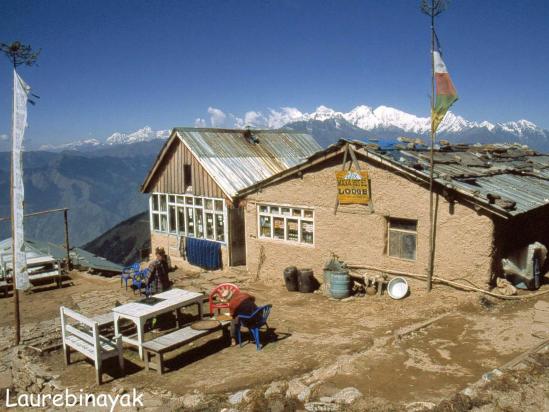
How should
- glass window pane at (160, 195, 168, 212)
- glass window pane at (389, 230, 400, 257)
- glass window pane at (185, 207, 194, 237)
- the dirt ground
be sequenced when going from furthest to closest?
glass window pane at (160, 195, 168, 212), glass window pane at (185, 207, 194, 237), glass window pane at (389, 230, 400, 257), the dirt ground

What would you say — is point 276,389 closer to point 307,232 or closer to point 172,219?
point 307,232

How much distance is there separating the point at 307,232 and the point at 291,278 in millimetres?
1745

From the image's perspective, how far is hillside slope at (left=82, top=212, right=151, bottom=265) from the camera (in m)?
55.9

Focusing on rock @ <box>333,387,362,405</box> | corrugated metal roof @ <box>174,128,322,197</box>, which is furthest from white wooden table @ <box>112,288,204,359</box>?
corrugated metal roof @ <box>174,128,322,197</box>

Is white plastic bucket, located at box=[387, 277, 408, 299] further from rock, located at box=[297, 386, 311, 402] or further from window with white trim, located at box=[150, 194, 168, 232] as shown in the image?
window with white trim, located at box=[150, 194, 168, 232]

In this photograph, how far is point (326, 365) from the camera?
28.8ft

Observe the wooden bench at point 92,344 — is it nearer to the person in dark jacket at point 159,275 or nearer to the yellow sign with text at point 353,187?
the person in dark jacket at point 159,275

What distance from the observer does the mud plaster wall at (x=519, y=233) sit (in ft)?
41.4

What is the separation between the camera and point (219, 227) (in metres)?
19.8

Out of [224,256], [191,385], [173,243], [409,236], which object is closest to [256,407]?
[191,385]

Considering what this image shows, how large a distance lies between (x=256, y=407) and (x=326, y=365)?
2216 mm

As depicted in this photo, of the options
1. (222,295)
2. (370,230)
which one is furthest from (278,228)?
(222,295)

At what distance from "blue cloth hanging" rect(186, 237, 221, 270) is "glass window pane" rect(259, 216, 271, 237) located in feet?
9.49

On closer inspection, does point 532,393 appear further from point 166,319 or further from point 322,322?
point 166,319
